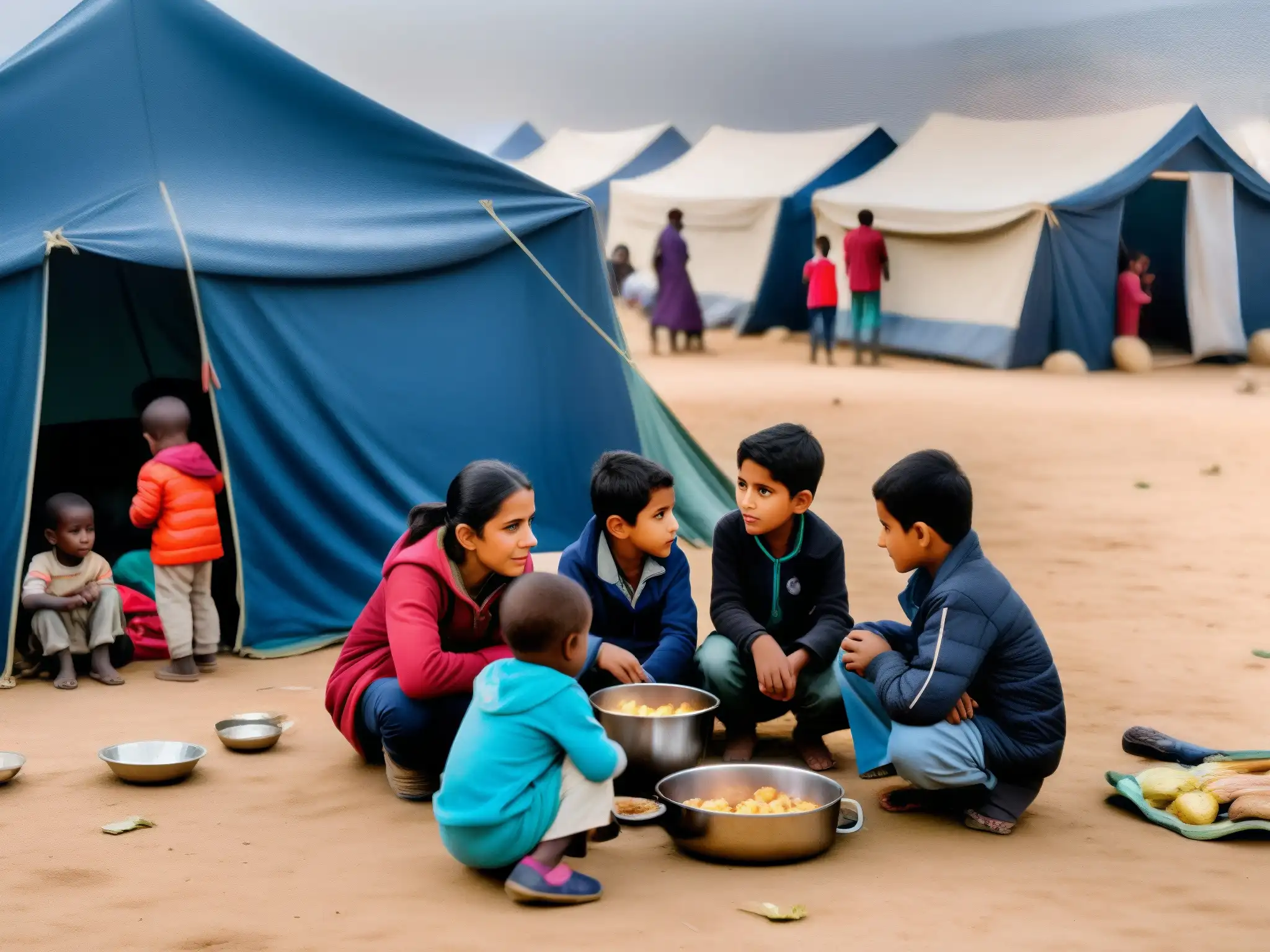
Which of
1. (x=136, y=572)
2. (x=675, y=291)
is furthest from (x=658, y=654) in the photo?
(x=675, y=291)

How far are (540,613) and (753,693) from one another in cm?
118

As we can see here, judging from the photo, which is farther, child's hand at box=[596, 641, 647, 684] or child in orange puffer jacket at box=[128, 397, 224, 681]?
child in orange puffer jacket at box=[128, 397, 224, 681]

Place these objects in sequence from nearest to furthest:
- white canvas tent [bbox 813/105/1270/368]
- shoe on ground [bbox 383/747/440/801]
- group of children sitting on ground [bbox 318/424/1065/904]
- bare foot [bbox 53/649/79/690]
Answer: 1. group of children sitting on ground [bbox 318/424/1065/904]
2. shoe on ground [bbox 383/747/440/801]
3. bare foot [bbox 53/649/79/690]
4. white canvas tent [bbox 813/105/1270/368]

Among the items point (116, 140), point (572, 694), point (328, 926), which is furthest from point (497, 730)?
point (116, 140)

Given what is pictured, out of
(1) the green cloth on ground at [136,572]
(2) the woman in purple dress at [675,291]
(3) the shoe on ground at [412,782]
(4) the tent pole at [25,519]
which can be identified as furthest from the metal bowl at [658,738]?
(2) the woman in purple dress at [675,291]

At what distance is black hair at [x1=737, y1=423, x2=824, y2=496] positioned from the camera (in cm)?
363

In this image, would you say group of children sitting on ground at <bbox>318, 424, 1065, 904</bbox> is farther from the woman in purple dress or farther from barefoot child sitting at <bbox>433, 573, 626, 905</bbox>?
the woman in purple dress

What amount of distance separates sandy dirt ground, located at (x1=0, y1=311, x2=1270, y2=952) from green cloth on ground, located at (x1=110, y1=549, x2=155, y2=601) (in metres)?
0.47

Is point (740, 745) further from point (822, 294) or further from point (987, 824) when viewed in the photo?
point (822, 294)

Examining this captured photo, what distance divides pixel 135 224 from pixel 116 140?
520 millimetres

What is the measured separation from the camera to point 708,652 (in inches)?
149

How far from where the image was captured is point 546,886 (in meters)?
2.77

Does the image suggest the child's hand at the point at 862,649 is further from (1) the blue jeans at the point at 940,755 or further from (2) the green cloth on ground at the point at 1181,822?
(2) the green cloth on ground at the point at 1181,822

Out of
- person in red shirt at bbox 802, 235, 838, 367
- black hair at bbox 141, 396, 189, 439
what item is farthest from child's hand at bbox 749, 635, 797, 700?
person in red shirt at bbox 802, 235, 838, 367
